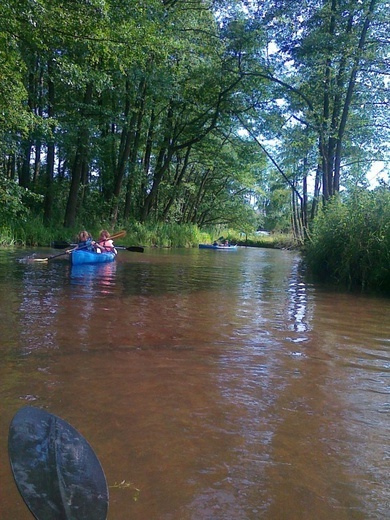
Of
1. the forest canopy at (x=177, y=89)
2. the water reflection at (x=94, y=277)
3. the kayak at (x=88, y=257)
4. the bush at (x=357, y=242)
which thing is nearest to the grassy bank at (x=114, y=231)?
the forest canopy at (x=177, y=89)

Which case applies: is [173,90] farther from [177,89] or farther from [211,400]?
[211,400]

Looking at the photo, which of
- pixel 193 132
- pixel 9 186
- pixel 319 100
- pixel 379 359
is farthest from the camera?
pixel 193 132

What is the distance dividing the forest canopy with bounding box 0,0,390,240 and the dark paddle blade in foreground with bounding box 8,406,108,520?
9.05 m

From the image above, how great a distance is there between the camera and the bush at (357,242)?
29.6 ft

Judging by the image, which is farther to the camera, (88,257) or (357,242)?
(88,257)

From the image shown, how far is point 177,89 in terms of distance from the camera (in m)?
20.0

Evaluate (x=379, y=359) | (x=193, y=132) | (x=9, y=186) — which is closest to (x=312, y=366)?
(x=379, y=359)

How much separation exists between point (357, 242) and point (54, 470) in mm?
8985

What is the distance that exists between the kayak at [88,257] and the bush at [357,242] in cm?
579

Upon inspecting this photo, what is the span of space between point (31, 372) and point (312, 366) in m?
2.33

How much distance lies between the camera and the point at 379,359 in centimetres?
407

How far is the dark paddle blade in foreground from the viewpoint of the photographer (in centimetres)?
127

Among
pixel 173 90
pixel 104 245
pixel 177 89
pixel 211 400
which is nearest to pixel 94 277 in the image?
pixel 104 245

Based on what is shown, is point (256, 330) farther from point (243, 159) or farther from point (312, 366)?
point (243, 159)
